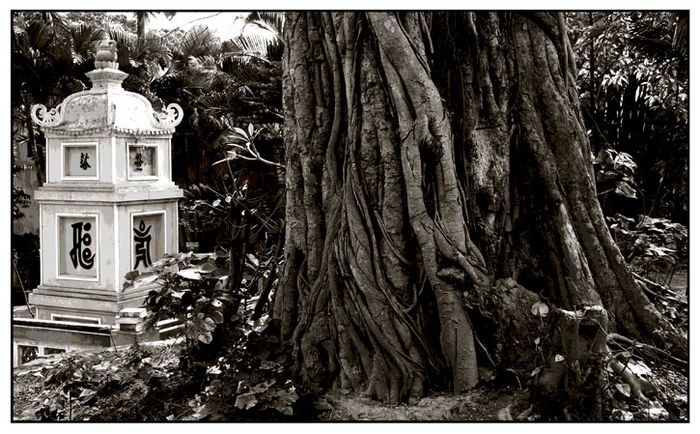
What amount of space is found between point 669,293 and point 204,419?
2.42 metres

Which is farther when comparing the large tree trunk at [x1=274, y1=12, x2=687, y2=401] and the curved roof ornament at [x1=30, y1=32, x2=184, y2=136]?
the curved roof ornament at [x1=30, y1=32, x2=184, y2=136]

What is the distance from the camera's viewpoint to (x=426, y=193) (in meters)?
2.90

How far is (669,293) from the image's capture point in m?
3.69

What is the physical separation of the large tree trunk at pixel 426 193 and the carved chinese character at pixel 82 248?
2868 millimetres

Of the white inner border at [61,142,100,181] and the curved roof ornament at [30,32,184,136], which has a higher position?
the curved roof ornament at [30,32,184,136]

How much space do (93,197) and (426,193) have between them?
3.56 m

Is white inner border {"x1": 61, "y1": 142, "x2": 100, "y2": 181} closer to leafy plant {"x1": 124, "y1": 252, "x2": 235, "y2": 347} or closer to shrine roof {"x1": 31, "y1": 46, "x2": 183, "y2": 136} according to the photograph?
shrine roof {"x1": 31, "y1": 46, "x2": 183, "y2": 136}

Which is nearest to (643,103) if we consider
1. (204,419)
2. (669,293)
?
(669,293)

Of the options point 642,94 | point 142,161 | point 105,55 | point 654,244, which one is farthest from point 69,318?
point 642,94

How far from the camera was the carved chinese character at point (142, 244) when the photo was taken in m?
5.73

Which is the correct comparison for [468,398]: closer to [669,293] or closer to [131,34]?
[669,293]

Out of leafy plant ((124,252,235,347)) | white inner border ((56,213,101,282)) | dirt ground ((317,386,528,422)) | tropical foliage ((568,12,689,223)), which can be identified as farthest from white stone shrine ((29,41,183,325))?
tropical foliage ((568,12,689,223))

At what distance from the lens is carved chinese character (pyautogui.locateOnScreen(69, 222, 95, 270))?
18.2ft

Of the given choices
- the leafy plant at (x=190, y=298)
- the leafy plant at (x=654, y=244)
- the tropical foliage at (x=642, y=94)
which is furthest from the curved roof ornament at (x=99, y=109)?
the leafy plant at (x=654, y=244)
